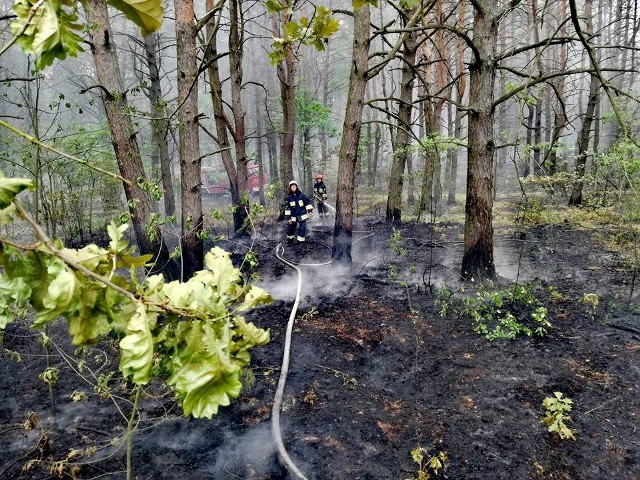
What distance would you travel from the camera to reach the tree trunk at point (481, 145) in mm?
7008

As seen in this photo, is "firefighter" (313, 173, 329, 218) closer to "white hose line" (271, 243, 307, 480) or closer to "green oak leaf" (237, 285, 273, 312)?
"white hose line" (271, 243, 307, 480)

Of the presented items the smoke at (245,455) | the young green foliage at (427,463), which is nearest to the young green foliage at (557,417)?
the young green foliage at (427,463)

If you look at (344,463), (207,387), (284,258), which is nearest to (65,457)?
(344,463)

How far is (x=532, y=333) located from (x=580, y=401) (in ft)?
5.23

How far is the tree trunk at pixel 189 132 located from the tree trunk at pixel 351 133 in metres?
3.11

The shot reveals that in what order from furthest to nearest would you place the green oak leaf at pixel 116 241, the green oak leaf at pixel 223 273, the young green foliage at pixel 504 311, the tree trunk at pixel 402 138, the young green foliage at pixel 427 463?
the tree trunk at pixel 402 138, the young green foliage at pixel 504 311, the young green foliage at pixel 427 463, the green oak leaf at pixel 223 273, the green oak leaf at pixel 116 241

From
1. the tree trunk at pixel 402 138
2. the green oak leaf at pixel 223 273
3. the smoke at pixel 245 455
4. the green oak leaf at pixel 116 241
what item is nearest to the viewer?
the green oak leaf at pixel 116 241

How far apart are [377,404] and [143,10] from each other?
4.74m

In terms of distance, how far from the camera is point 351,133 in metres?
8.74

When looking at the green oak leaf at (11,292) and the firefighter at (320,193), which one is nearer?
the green oak leaf at (11,292)

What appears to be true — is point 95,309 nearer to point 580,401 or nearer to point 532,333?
point 580,401

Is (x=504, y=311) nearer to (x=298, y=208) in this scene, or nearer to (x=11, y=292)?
(x=298, y=208)

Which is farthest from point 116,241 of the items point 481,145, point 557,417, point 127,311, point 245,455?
point 481,145

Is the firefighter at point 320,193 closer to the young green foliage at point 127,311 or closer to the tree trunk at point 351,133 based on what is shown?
the tree trunk at point 351,133
